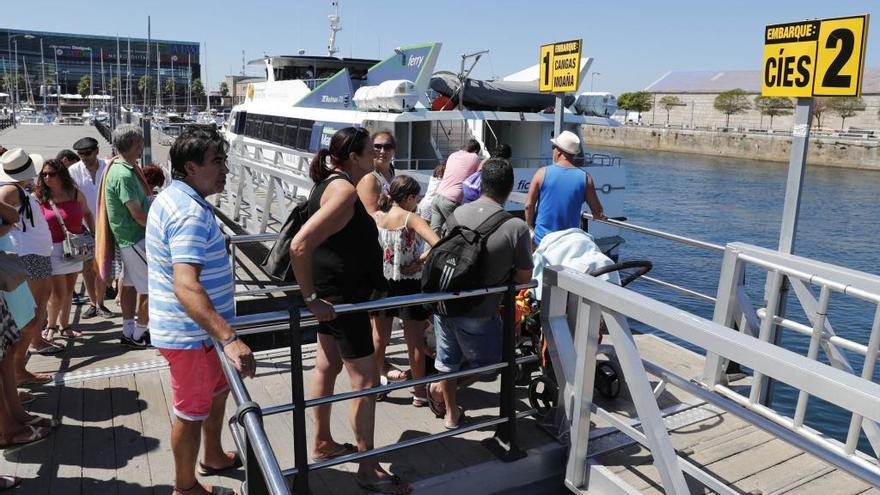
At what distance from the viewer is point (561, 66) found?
657 cm

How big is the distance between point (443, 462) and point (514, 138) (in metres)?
12.2

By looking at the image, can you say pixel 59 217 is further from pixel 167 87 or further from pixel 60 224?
pixel 167 87

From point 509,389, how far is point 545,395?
17.5 inches

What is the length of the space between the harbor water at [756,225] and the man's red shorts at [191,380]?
25.2 feet

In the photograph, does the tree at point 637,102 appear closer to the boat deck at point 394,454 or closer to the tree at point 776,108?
the tree at point 776,108

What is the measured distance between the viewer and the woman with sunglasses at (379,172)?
3.25m

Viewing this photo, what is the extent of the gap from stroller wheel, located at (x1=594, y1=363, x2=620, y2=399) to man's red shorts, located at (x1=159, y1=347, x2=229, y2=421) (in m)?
2.23

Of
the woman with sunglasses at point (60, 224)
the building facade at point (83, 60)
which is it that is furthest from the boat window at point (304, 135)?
the building facade at point (83, 60)

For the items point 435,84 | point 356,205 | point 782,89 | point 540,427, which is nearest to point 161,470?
point 356,205

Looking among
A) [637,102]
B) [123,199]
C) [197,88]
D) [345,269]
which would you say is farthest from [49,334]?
[197,88]

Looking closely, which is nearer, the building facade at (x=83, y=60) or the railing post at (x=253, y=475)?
the railing post at (x=253, y=475)

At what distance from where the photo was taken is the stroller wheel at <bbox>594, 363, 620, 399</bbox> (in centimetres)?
376

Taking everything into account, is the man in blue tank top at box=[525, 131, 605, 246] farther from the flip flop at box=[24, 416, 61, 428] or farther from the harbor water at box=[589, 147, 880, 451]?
the harbor water at box=[589, 147, 880, 451]

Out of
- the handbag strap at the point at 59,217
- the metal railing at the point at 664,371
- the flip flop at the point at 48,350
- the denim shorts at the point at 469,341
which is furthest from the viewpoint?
the handbag strap at the point at 59,217
